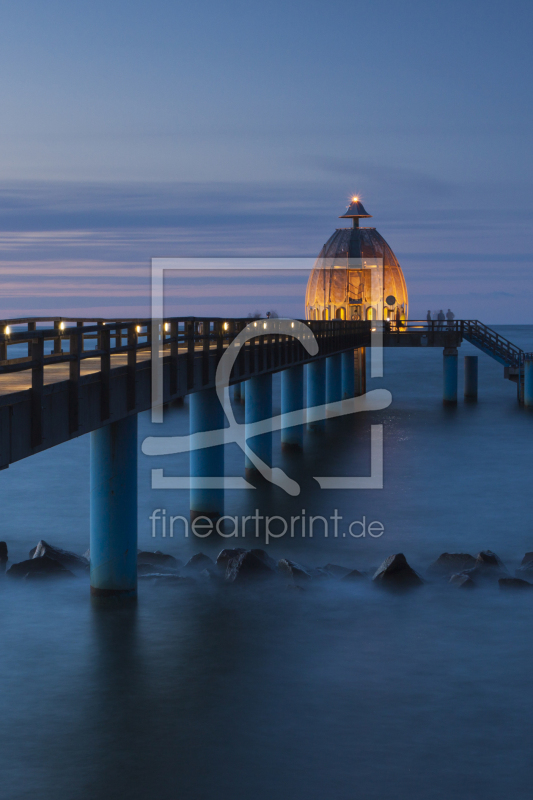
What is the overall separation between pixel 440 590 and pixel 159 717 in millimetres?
7085

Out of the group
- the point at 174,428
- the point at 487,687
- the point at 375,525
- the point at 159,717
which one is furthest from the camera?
the point at 174,428

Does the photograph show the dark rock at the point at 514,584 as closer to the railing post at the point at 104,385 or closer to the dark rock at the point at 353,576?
the dark rock at the point at 353,576

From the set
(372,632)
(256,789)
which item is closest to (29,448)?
(256,789)

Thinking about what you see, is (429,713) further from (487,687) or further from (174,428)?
(174,428)

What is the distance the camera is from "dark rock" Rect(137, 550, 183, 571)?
20109mm

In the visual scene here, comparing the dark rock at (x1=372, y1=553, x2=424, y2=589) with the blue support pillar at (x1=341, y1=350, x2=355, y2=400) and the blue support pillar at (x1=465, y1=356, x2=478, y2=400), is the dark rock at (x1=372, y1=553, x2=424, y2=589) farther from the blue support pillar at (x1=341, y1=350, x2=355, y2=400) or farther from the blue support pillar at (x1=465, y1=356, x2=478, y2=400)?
the blue support pillar at (x1=465, y1=356, x2=478, y2=400)

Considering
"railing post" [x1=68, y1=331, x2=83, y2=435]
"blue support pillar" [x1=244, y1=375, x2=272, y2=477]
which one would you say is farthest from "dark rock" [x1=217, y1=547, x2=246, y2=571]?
"blue support pillar" [x1=244, y1=375, x2=272, y2=477]

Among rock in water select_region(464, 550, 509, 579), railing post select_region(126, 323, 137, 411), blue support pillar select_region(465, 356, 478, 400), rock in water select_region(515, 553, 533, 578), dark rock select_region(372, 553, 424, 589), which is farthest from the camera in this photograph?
blue support pillar select_region(465, 356, 478, 400)

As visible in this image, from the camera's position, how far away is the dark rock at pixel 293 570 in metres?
19.3

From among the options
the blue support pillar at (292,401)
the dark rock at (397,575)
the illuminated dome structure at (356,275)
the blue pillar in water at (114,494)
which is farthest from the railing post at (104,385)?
the illuminated dome structure at (356,275)

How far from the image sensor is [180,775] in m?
11.7

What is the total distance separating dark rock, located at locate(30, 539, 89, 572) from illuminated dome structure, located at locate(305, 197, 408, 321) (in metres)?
61.0

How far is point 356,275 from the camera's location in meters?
80.4

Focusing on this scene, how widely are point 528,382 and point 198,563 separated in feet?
121
